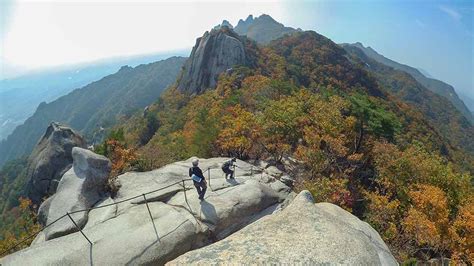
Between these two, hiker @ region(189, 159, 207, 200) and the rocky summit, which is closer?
the rocky summit

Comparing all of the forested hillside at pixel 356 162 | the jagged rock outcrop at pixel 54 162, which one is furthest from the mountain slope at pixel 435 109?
the jagged rock outcrop at pixel 54 162

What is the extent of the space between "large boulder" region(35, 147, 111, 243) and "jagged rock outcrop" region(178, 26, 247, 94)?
6711 cm

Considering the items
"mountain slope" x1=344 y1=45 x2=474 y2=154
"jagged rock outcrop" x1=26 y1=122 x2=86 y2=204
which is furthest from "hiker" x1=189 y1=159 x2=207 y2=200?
"mountain slope" x1=344 y1=45 x2=474 y2=154

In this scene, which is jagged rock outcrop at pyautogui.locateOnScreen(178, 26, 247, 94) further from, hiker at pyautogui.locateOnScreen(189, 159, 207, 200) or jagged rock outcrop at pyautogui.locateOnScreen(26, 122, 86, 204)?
hiker at pyautogui.locateOnScreen(189, 159, 207, 200)

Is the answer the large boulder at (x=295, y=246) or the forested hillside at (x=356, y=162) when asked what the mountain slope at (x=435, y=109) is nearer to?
the forested hillside at (x=356, y=162)

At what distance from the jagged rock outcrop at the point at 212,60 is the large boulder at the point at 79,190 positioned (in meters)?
67.1

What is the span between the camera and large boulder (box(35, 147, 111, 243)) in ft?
54.5

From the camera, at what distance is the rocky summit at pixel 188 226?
10922 mm

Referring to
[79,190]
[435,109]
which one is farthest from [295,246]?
[435,109]

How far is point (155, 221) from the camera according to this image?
1485 cm

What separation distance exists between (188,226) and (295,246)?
17.8 feet

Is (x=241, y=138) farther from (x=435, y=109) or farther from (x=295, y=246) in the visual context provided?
(x=435, y=109)

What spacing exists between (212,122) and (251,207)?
72.1ft

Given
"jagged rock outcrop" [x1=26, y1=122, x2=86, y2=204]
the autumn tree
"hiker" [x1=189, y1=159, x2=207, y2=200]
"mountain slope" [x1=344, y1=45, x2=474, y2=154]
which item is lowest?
"mountain slope" [x1=344, y1=45, x2=474, y2=154]
